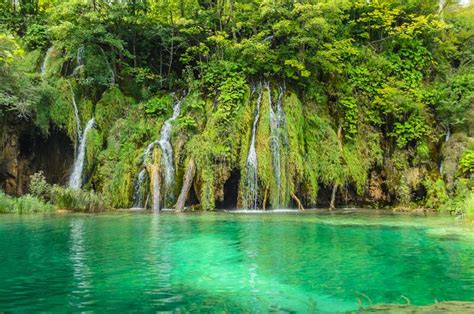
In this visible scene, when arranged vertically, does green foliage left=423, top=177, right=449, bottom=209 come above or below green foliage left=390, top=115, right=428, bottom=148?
below

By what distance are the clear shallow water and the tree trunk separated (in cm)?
518

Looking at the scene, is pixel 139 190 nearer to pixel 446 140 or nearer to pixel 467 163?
pixel 467 163

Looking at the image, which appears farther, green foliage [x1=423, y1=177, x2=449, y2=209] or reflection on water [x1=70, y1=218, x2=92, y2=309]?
green foliage [x1=423, y1=177, x2=449, y2=209]

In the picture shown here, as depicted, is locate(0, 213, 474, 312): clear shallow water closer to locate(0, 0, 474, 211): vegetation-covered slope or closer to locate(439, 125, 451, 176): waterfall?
locate(0, 0, 474, 211): vegetation-covered slope

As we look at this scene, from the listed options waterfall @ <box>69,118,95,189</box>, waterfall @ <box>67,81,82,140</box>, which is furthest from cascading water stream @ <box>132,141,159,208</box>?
waterfall @ <box>67,81,82,140</box>

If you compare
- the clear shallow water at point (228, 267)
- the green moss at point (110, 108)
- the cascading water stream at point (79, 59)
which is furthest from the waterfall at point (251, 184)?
the cascading water stream at point (79, 59)

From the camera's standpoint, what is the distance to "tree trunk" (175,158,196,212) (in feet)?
54.0

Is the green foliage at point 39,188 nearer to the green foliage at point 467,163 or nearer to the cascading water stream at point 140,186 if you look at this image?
the cascading water stream at point 140,186

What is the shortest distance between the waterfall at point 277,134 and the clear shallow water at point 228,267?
5979mm

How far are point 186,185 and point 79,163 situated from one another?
5.30 meters

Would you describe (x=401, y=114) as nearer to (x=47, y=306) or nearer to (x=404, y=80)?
(x=404, y=80)

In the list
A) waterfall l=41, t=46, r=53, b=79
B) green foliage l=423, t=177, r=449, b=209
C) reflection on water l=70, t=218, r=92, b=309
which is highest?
waterfall l=41, t=46, r=53, b=79

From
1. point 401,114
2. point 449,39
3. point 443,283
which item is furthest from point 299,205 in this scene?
point 449,39

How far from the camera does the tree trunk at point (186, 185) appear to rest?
1645cm
